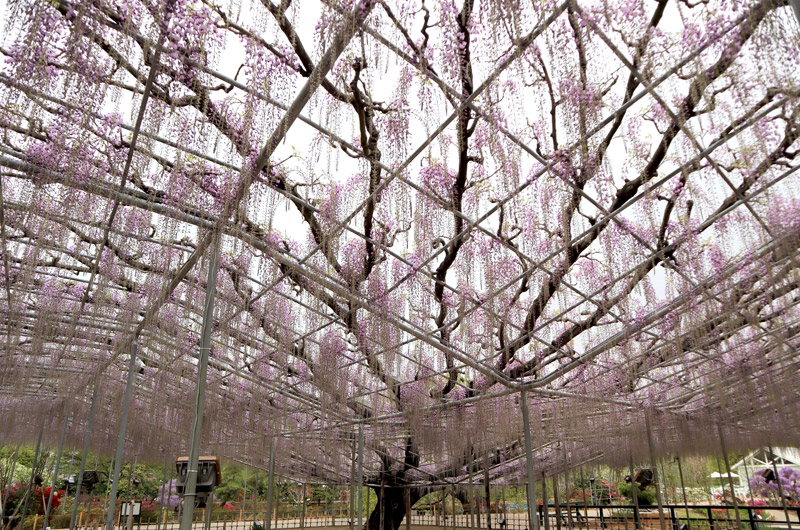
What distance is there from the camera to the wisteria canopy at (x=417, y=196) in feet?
9.65

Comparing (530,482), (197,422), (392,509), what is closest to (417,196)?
(197,422)

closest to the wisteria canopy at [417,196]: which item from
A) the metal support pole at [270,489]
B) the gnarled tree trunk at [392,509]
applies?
the metal support pole at [270,489]

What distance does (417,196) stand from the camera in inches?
182

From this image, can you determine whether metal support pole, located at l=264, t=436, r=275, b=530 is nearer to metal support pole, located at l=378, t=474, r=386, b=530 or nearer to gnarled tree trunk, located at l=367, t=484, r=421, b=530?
metal support pole, located at l=378, t=474, r=386, b=530

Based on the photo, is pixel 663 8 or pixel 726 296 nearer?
pixel 663 8

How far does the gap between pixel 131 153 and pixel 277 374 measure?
6.36 meters

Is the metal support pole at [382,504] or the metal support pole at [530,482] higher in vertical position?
the metal support pole at [530,482]

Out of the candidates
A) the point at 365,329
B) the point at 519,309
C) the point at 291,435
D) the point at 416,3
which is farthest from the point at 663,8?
the point at 291,435

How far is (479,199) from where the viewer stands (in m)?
4.89

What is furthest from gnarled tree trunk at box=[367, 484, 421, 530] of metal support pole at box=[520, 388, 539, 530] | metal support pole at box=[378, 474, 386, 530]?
metal support pole at box=[520, 388, 539, 530]

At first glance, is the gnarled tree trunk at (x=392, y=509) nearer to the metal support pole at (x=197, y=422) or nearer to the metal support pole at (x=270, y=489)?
the metal support pole at (x=270, y=489)

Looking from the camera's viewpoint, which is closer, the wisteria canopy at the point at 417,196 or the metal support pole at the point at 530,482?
the wisteria canopy at the point at 417,196

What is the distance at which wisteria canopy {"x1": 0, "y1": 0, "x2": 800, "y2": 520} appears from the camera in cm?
294

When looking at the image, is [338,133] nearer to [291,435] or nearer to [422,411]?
[422,411]
